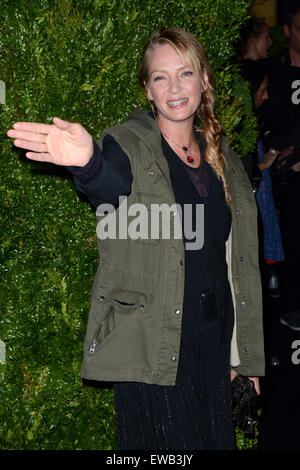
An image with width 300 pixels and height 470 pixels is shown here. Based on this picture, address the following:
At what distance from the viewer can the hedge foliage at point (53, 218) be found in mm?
3377

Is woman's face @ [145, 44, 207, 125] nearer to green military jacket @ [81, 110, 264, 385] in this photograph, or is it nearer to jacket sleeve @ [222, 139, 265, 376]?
green military jacket @ [81, 110, 264, 385]

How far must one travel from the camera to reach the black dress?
3.03 m

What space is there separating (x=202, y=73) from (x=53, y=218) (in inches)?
39.6

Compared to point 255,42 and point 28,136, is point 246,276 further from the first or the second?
point 255,42

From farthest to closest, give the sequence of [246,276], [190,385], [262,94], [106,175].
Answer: [262,94] → [246,276] → [190,385] → [106,175]

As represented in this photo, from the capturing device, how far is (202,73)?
3.33 meters

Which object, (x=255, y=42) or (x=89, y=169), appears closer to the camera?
(x=89, y=169)

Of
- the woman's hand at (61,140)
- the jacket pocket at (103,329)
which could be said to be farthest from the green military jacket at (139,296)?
the woman's hand at (61,140)

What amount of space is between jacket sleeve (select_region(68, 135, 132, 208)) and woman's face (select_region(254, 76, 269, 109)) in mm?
4061

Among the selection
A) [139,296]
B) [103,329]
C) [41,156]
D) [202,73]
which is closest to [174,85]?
[202,73]

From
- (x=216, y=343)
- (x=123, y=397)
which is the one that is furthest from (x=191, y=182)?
(x=123, y=397)

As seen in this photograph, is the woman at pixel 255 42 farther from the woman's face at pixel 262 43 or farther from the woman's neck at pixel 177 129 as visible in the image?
the woman's neck at pixel 177 129

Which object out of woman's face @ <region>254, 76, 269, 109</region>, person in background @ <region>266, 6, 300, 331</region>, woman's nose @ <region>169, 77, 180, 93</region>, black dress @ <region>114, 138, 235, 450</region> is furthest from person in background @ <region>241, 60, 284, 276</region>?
woman's nose @ <region>169, 77, 180, 93</region>

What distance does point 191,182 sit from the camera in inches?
125
